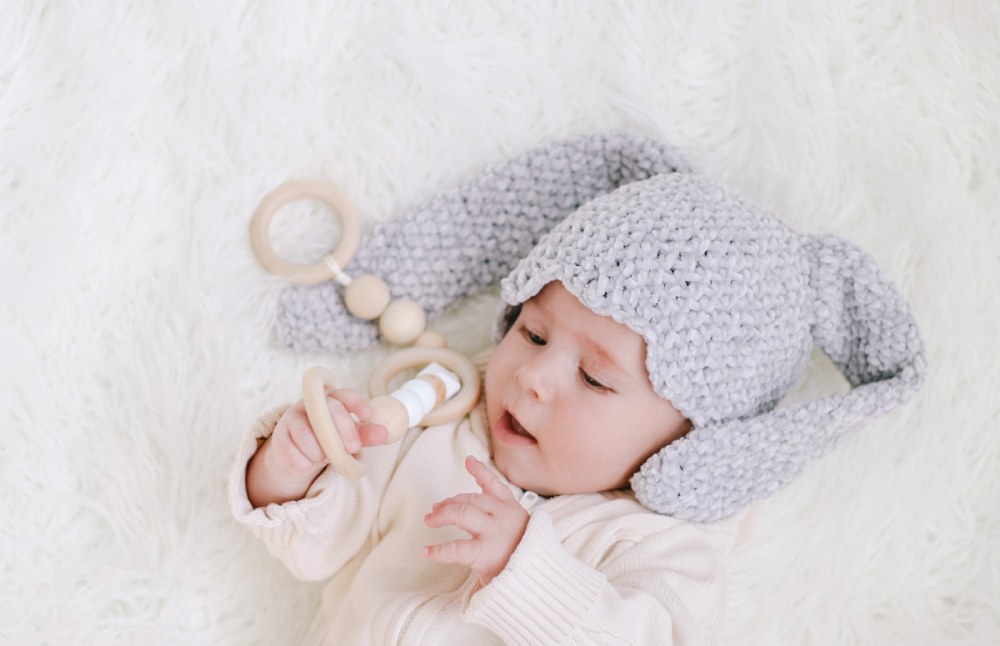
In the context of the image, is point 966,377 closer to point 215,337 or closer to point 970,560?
point 970,560

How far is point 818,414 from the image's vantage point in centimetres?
138

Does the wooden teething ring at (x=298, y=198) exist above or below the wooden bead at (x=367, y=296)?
above

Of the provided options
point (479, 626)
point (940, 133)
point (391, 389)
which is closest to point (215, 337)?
point (391, 389)

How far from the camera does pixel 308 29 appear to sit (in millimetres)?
1550

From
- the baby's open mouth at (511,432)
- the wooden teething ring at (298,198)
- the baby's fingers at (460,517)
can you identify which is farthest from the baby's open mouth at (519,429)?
the wooden teething ring at (298,198)

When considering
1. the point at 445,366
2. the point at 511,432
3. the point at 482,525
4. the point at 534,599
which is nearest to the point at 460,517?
the point at 482,525

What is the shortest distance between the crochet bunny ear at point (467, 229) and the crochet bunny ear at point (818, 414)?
0.30 metres

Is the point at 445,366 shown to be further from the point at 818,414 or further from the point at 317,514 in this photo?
the point at 818,414

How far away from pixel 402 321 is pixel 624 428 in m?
0.39

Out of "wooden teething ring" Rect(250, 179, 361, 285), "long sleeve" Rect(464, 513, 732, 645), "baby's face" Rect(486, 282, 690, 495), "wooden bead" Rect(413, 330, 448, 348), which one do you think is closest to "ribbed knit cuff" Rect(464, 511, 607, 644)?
"long sleeve" Rect(464, 513, 732, 645)

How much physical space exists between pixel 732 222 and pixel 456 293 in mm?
457

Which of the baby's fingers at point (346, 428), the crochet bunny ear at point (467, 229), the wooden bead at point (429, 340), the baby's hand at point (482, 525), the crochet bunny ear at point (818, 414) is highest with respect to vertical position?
the crochet bunny ear at point (467, 229)

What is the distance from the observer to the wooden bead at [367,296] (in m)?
1.52

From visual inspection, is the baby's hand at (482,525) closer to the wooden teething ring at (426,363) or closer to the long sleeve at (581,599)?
the long sleeve at (581,599)
